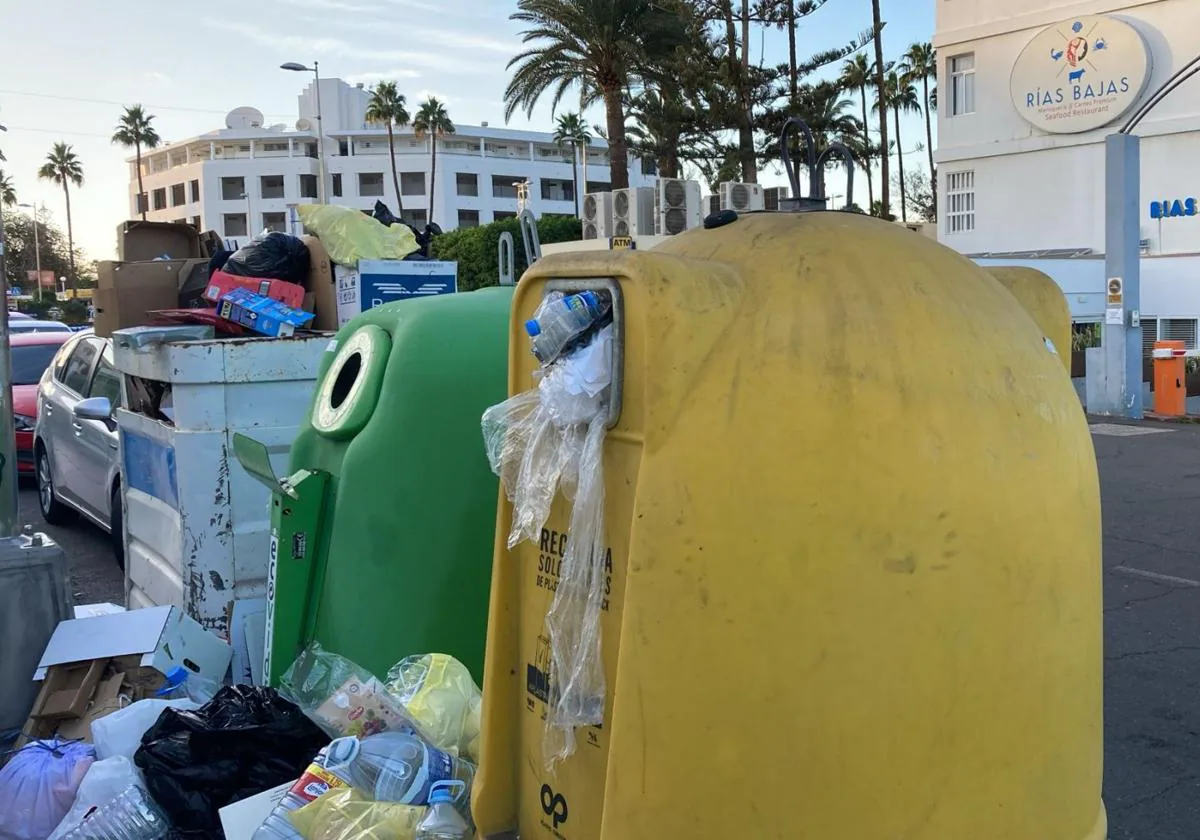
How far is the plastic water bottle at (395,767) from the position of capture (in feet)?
9.31

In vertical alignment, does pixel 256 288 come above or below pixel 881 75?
below

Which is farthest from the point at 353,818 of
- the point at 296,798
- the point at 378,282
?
the point at 378,282

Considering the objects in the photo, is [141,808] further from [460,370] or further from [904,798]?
[904,798]

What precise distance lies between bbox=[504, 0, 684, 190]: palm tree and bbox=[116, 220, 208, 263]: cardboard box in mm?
17716

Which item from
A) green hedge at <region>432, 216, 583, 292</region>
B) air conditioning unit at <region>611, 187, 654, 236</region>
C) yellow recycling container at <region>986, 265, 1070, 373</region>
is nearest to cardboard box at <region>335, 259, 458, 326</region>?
yellow recycling container at <region>986, 265, 1070, 373</region>

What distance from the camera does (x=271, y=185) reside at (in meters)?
77.3

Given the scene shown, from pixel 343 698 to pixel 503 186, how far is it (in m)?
76.5

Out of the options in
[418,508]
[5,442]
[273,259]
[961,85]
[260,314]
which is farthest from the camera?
[961,85]

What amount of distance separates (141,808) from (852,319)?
240 centimetres

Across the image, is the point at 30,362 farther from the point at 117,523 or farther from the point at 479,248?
the point at 479,248

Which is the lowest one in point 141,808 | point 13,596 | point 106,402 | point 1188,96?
point 141,808

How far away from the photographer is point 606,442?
2.08m

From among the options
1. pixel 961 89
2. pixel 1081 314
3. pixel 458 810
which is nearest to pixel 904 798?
pixel 458 810

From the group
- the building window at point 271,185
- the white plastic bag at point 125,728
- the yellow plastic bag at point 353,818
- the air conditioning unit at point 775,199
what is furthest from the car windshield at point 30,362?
the building window at point 271,185
